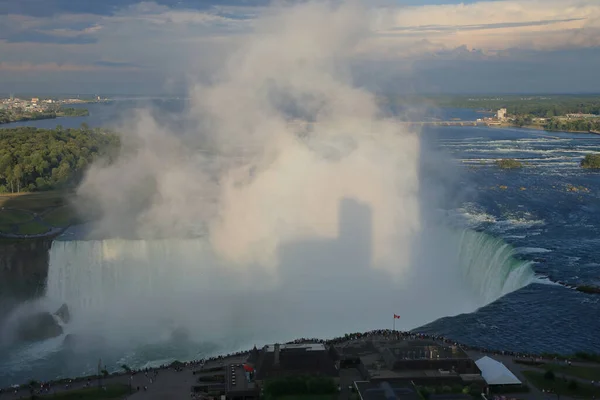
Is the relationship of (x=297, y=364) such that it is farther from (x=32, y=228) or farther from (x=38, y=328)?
(x=32, y=228)

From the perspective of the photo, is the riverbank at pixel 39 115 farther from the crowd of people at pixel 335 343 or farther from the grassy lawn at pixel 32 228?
the crowd of people at pixel 335 343

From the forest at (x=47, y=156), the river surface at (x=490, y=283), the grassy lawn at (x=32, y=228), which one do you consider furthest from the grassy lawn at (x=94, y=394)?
the forest at (x=47, y=156)

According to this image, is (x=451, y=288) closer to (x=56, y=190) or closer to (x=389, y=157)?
(x=389, y=157)

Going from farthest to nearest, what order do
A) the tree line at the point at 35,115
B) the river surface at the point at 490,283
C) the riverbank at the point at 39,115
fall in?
the tree line at the point at 35,115 < the riverbank at the point at 39,115 < the river surface at the point at 490,283

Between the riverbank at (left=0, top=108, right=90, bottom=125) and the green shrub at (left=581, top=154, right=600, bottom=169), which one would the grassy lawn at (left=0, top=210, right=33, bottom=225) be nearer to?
the green shrub at (left=581, top=154, right=600, bottom=169)

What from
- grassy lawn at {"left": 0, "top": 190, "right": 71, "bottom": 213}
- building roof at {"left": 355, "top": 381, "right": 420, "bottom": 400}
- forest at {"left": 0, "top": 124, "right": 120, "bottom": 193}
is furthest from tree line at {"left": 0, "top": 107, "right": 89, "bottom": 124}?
building roof at {"left": 355, "top": 381, "right": 420, "bottom": 400}

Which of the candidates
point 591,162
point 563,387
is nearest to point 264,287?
point 563,387
